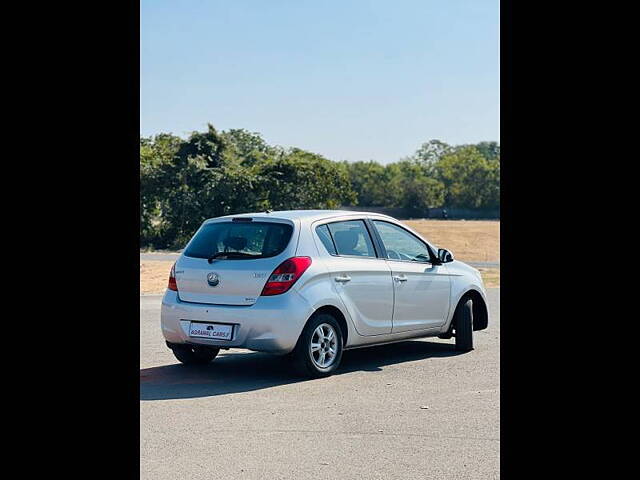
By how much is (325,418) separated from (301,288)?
6.20 ft

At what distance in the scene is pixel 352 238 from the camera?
942 centimetres

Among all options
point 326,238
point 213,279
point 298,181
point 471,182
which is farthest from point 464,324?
point 471,182

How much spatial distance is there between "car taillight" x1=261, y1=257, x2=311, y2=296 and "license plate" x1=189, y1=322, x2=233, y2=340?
0.51m

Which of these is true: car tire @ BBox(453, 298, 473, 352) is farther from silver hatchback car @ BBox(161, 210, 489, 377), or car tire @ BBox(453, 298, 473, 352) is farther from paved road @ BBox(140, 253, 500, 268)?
paved road @ BBox(140, 253, 500, 268)

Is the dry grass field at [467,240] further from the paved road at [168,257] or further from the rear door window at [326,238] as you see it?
the rear door window at [326,238]

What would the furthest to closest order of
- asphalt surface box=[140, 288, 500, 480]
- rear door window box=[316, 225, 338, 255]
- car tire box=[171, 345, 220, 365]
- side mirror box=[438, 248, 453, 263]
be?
side mirror box=[438, 248, 453, 263], car tire box=[171, 345, 220, 365], rear door window box=[316, 225, 338, 255], asphalt surface box=[140, 288, 500, 480]

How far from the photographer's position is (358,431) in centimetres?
637

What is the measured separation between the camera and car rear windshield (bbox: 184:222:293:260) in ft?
28.7

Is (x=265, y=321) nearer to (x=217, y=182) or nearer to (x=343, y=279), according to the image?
(x=343, y=279)

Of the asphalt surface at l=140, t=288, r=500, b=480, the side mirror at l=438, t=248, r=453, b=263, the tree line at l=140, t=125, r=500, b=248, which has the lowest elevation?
the asphalt surface at l=140, t=288, r=500, b=480

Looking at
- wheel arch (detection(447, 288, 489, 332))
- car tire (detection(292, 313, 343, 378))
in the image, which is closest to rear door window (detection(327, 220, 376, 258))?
car tire (detection(292, 313, 343, 378))

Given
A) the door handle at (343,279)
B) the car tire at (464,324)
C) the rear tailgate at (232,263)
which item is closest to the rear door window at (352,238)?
the door handle at (343,279)

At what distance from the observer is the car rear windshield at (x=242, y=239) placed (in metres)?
8.74
